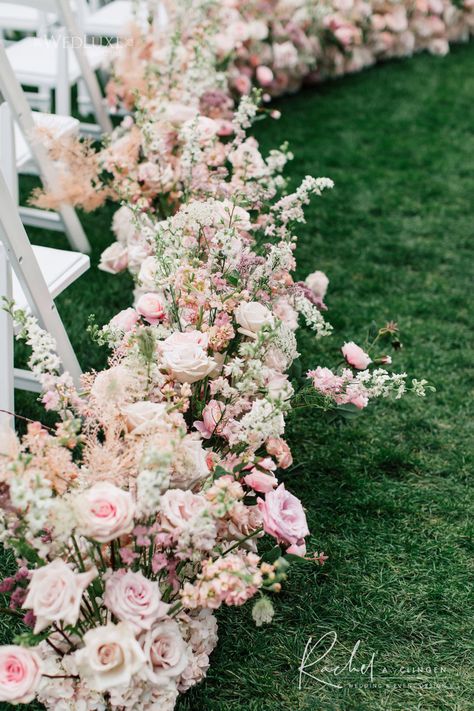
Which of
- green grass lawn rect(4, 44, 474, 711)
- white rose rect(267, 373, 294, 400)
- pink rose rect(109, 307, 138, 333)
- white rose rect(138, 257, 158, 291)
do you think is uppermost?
white rose rect(138, 257, 158, 291)

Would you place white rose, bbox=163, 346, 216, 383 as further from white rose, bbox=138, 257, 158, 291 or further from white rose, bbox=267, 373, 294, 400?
white rose, bbox=138, 257, 158, 291

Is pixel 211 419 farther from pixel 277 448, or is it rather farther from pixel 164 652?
pixel 164 652

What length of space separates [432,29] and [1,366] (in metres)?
4.79

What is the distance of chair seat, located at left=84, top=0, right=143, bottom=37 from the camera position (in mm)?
4145

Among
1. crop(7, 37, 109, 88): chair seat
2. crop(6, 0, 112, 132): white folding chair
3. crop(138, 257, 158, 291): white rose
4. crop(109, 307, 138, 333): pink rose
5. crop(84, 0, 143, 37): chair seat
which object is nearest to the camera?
crop(109, 307, 138, 333): pink rose

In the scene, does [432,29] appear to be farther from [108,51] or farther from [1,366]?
[1,366]

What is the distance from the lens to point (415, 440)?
2.58 metres

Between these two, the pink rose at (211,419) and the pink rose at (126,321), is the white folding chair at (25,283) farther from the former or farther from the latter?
the pink rose at (211,419)

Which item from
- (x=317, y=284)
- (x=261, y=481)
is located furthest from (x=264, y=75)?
(x=261, y=481)

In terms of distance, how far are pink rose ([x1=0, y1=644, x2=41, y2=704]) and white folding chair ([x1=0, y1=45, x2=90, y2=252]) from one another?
1.35 m

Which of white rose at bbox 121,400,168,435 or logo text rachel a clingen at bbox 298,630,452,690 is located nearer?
white rose at bbox 121,400,168,435

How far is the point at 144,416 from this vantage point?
1.66m

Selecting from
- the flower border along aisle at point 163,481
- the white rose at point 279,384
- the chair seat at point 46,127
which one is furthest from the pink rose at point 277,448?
the chair seat at point 46,127

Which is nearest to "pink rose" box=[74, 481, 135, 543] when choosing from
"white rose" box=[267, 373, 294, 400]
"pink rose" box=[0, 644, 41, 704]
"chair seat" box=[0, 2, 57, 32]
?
"pink rose" box=[0, 644, 41, 704]
